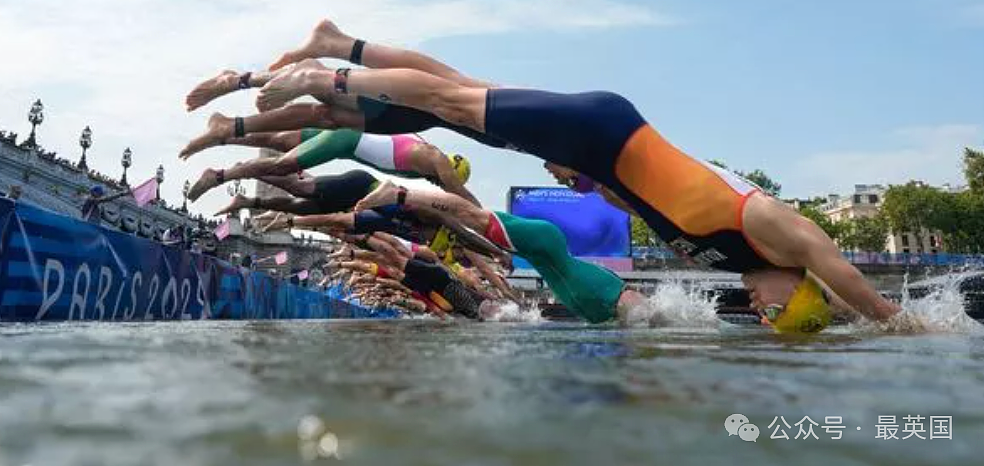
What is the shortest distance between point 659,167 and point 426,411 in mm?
3300

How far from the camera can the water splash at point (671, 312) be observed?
6.08m

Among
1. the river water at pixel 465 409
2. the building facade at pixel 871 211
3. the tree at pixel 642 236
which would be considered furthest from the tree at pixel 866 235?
the river water at pixel 465 409

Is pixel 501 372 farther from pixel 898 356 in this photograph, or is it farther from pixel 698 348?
pixel 898 356

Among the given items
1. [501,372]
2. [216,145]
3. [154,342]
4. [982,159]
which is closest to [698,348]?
[501,372]

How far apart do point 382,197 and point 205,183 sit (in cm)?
181

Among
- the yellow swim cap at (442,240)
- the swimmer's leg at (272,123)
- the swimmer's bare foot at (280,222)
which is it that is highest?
the swimmer's leg at (272,123)

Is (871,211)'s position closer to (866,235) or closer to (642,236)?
(866,235)

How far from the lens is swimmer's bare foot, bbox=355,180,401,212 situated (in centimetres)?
746

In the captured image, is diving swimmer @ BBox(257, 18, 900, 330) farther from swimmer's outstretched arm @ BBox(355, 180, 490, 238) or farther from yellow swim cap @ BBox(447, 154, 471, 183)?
yellow swim cap @ BBox(447, 154, 471, 183)

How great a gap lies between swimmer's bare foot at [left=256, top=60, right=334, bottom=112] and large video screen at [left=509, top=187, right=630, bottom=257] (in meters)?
23.6

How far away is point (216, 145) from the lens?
20.4 feet

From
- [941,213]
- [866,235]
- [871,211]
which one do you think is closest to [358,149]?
[941,213]

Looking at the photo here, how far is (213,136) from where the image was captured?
611cm

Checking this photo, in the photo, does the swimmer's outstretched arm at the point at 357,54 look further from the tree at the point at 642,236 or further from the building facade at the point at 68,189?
the tree at the point at 642,236
